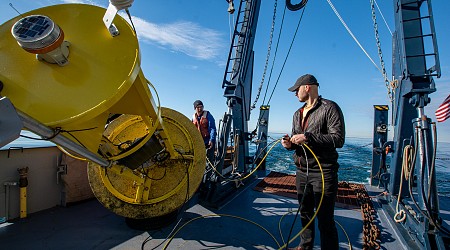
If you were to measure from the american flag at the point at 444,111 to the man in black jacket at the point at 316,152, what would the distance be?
355 cm

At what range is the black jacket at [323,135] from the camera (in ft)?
6.82

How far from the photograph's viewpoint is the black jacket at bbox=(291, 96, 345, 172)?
2080 mm

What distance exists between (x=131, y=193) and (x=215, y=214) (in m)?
1.48

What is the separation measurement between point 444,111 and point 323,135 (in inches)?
154

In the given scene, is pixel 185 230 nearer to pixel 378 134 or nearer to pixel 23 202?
pixel 23 202

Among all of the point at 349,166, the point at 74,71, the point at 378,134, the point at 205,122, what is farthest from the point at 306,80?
the point at 349,166

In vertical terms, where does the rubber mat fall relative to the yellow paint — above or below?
below

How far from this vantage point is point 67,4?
1569 mm

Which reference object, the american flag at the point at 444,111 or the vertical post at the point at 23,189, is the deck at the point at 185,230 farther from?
the american flag at the point at 444,111

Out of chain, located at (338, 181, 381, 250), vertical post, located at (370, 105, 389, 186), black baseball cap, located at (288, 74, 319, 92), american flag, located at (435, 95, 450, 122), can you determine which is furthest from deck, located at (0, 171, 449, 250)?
black baseball cap, located at (288, 74, 319, 92)

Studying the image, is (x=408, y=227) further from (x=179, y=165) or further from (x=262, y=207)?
(x=179, y=165)

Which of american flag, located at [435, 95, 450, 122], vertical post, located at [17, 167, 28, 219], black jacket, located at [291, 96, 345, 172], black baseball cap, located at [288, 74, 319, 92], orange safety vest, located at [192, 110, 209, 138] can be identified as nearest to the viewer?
black jacket, located at [291, 96, 345, 172]

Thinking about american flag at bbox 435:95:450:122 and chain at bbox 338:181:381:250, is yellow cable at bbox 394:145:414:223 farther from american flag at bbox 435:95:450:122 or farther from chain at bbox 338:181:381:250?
american flag at bbox 435:95:450:122

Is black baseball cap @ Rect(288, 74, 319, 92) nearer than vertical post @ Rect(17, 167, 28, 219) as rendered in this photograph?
Yes
